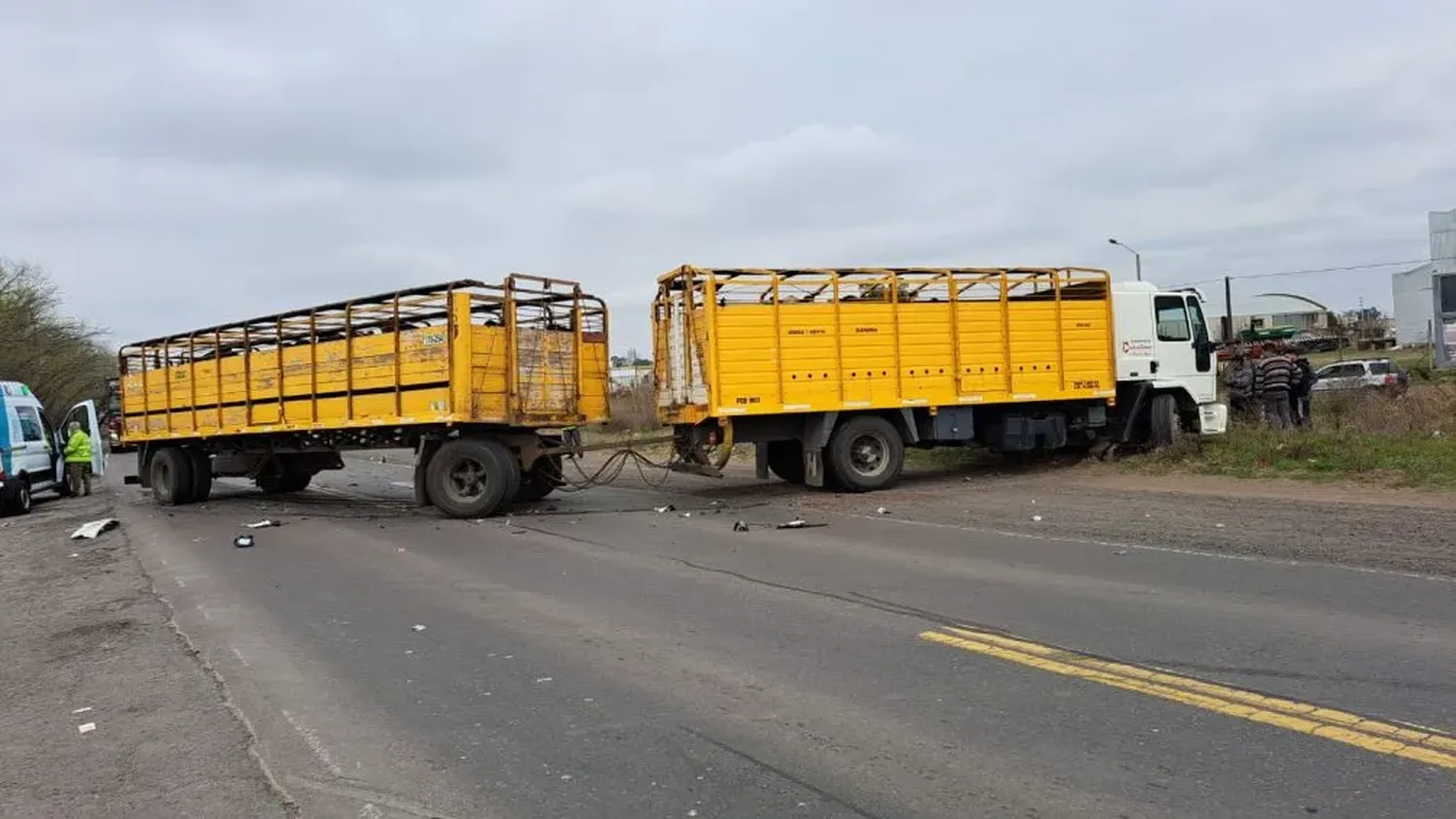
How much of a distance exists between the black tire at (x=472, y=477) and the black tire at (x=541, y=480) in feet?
2.82

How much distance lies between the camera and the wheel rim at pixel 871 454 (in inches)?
589

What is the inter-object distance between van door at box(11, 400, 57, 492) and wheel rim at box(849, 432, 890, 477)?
1447cm

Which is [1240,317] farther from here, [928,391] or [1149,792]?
[1149,792]

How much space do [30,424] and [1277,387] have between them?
23.0 m

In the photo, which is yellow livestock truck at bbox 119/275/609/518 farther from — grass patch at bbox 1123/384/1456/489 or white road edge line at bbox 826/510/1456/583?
grass patch at bbox 1123/384/1456/489

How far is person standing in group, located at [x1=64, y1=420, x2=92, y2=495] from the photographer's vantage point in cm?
2108

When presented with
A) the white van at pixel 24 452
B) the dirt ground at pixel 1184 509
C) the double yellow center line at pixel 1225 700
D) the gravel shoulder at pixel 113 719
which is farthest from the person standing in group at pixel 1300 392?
the white van at pixel 24 452

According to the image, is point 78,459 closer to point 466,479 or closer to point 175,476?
point 175,476

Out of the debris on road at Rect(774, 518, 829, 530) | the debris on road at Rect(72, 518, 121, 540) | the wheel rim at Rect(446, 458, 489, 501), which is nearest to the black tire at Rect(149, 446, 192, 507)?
the debris on road at Rect(72, 518, 121, 540)

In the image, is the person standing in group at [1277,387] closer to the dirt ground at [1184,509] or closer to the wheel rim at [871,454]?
the dirt ground at [1184,509]

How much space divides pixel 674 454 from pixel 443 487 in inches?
131

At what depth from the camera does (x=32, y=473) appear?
1892cm

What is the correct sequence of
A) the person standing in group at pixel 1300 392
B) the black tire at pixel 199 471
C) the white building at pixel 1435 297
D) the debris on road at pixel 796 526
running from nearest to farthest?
the debris on road at pixel 796 526 < the black tire at pixel 199 471 < the person standing in group at pixel 1300 392 < the white building at pixel 1435 297

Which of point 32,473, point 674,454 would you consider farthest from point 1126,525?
point 32,473
